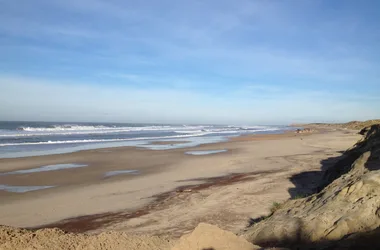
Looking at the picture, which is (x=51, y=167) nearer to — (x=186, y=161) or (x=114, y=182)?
(x=114, y=182)

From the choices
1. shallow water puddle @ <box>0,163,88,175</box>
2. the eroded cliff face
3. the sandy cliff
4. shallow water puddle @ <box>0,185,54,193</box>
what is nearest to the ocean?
shallow water puddle @ <box>0,163,88,175</box>

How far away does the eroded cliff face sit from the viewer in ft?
12.0

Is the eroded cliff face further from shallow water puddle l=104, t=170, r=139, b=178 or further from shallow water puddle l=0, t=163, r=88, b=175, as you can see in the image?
shallow water puddle l=0, t=163, r=88, b=175

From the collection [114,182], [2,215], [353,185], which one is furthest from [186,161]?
[353,185]

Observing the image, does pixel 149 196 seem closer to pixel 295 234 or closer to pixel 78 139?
pixel 295 234

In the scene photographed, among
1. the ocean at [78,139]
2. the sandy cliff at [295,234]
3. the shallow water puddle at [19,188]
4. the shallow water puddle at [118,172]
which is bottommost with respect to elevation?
the shallow water puddle at [19,188]

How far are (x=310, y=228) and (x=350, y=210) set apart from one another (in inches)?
23.1

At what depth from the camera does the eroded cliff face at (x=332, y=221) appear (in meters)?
3.67

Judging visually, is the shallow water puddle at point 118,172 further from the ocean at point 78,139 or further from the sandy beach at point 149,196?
the ocean at point 78,139

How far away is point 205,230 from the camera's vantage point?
400 centimetres

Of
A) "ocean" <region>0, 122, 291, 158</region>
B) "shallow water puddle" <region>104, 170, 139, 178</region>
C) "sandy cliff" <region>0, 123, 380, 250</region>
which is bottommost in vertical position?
"shallow water puddle" <region>104, 170, 139, 178</region>

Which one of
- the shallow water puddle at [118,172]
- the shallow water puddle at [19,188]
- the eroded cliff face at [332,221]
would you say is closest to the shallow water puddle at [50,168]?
the shallow water puddle at [118,172]

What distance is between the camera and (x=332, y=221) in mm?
4211

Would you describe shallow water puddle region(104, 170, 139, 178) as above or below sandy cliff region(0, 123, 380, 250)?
below
